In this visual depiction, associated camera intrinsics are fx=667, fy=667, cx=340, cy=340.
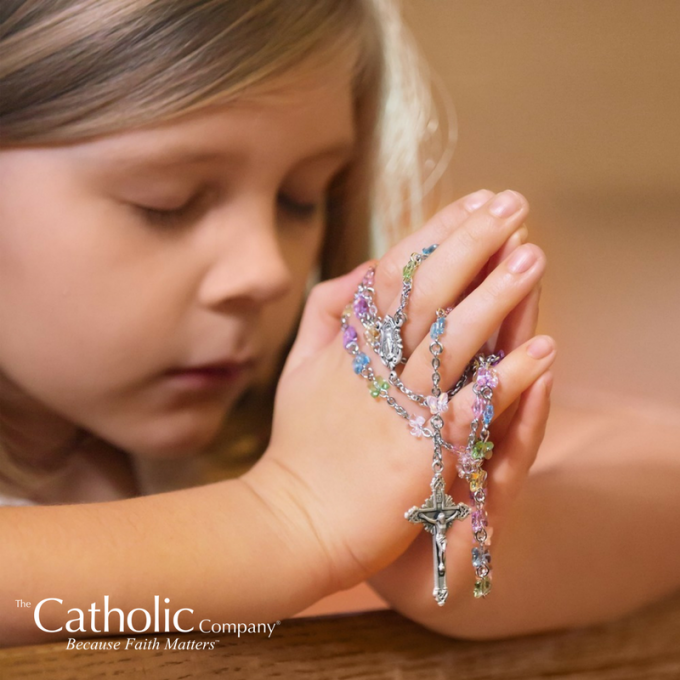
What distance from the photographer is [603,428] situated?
51cm

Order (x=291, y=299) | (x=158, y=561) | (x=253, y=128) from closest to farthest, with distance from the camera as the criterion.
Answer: (x=158, y=561) < (x=253, y=128) < (x=291, y=299)

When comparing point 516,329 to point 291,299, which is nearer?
point 516,329

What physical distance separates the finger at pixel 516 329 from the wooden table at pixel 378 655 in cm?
12

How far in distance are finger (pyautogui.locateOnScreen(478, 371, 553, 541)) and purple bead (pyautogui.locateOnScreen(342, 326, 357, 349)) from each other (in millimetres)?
102

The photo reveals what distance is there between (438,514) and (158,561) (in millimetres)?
145

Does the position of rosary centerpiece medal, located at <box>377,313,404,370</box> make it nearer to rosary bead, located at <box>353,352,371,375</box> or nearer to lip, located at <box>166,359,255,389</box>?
rosary bead, located at <box>353,352,371,375</box>

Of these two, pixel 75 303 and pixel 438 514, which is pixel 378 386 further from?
pixel 75 303

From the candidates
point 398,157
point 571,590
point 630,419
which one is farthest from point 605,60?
point 571,590

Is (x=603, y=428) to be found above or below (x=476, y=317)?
below

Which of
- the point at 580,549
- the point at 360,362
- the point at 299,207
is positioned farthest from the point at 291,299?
the point at 580,549

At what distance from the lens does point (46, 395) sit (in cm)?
50

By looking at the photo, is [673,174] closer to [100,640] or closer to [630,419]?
[630,419]

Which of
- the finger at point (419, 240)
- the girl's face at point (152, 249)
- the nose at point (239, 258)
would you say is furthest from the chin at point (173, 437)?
the finger at point (419, 240)

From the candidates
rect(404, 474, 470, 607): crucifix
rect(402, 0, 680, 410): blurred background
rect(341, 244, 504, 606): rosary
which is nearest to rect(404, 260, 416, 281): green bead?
rect(341, 244, 504, 606): rosary
